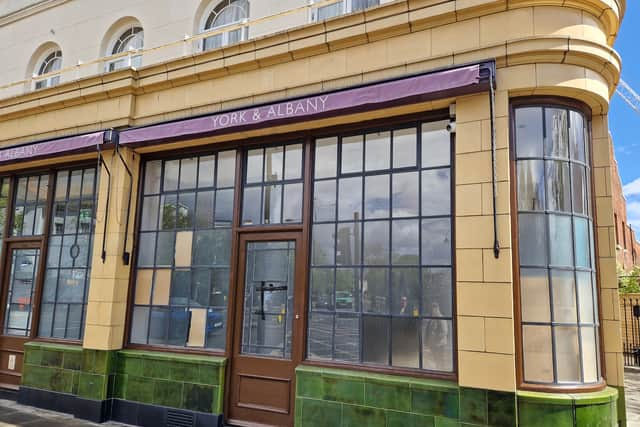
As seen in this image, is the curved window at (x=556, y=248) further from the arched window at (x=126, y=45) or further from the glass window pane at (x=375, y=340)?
the arched window at (x=126, y=45)

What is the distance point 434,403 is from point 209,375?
9.83 ft

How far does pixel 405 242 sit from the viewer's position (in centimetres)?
569

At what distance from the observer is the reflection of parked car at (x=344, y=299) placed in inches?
232

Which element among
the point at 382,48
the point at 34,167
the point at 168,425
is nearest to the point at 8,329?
the point at 34,167

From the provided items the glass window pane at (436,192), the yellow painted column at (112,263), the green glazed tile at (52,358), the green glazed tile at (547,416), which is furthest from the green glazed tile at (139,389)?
the green glazed tile at (547,416)

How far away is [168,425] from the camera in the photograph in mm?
6523

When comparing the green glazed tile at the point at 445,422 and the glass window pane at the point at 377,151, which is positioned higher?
the glass window pane at the point at 377,151

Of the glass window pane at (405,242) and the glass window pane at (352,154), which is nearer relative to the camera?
the glass window pane at (405,242)

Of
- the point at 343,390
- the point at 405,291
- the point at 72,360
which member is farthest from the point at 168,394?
the point at 405,291

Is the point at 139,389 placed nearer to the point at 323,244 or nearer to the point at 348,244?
the point at 323,244

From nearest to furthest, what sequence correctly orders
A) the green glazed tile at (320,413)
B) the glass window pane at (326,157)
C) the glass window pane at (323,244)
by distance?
the green glazed tile at (320,413) → the glass window pane at (323,244) → the glass window pane at (326,157)

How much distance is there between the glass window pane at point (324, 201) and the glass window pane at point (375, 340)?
140 centimetres

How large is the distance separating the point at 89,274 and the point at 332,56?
523cm

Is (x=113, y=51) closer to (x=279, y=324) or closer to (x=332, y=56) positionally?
(x=332, y=56)
